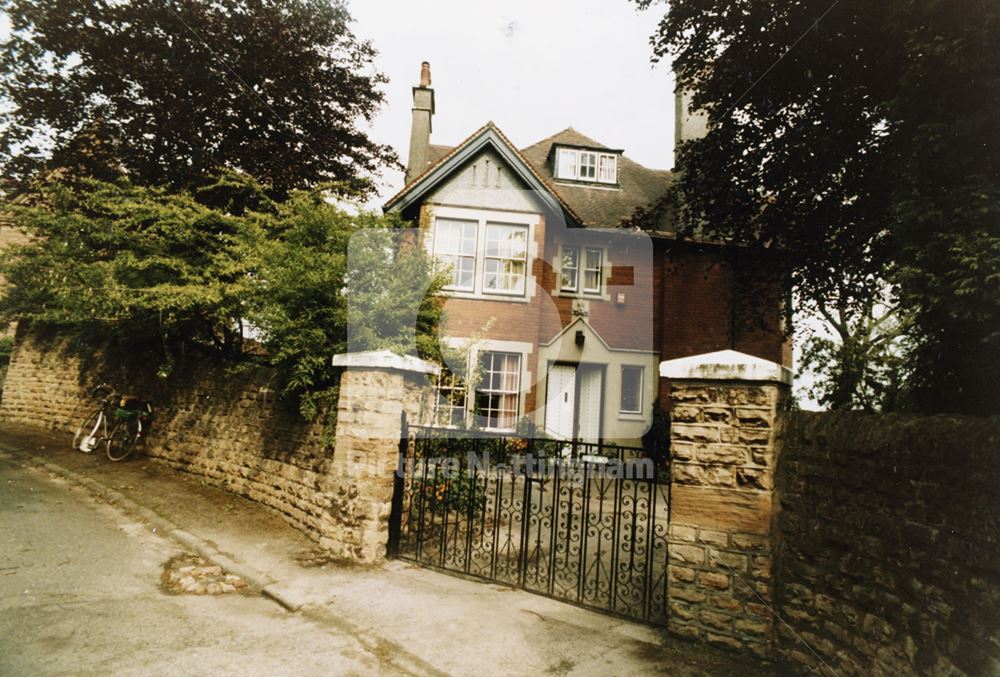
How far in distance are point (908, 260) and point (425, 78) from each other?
14804mm

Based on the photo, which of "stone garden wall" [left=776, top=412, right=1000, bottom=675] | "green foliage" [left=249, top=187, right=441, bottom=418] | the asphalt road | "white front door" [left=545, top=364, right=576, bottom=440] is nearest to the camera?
"stone garden wall" [left=776, top=412, right=1000, bottom=675]

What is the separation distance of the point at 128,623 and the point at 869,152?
38.6ft

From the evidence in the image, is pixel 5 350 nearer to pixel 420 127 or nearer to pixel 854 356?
pixel 420 127

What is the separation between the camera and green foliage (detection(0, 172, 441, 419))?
7.32 m

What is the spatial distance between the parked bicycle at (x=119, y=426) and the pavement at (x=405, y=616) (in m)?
3.57

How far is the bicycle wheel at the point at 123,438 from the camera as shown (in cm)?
1062

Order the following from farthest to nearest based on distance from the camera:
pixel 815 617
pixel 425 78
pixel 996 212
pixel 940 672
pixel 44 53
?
pixel 425 78
pixel 44 53
pixel 996 212
pixel 815 617
pixel 940 672

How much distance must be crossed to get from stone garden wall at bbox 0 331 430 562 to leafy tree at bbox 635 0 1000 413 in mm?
6998

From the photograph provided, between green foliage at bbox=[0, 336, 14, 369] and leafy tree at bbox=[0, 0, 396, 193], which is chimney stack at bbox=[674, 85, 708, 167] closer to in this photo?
leafy tree at bbox=[0, 0, 396, 193]

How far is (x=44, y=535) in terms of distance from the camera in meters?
6.25

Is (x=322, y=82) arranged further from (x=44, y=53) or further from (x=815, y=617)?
(x=815, y=617)

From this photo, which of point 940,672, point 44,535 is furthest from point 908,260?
point 44,535

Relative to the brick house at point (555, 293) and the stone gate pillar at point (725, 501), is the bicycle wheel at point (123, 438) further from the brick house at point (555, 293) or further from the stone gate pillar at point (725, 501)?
the stone gate pillar at point (725, 501)

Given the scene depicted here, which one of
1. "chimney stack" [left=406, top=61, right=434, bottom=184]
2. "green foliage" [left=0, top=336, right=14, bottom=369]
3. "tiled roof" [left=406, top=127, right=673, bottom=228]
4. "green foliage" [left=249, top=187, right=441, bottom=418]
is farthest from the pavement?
"green foliage" [left=0, top=336, right=14, bottom=369]
